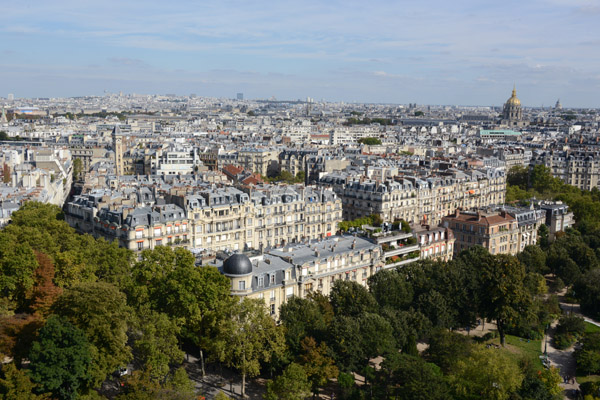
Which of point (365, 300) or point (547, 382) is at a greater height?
point (365, 300)

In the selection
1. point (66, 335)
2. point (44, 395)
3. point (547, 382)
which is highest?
point (66, 335)

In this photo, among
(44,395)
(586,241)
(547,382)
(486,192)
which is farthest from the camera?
(486,192)

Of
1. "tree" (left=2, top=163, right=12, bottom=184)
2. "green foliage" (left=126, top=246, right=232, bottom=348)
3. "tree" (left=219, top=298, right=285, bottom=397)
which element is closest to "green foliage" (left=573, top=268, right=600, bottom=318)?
"tree" (left=219, top=298, right=285, bottom=397)

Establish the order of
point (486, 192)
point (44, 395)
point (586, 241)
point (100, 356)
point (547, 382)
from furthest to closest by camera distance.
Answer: point (486, 192), point (586, 241), point (547, 382), point (100, 356), point (44, 395)

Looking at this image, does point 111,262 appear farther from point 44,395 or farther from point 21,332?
point 44,395

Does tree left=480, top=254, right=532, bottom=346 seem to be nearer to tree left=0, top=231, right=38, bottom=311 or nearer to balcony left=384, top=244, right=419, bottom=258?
balcony left=384, top=244, right=419, bottom=258

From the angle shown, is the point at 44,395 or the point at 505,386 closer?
the point at 44,395

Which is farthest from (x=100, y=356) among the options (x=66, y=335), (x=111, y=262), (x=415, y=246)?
(x=415, y=246)
